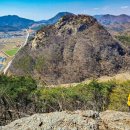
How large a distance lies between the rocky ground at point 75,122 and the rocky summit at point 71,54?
80812 millimetres

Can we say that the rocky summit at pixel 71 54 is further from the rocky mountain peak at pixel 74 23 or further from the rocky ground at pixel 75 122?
the rocky ground at pixel 75 122


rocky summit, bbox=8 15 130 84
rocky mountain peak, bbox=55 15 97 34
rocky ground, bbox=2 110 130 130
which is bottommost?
rocky summit, bbox=8 15 130 84

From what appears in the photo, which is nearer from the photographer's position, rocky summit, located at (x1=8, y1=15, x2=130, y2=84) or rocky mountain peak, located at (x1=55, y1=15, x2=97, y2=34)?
rocky summit, located at (x1=8, y1=15, x2=130, y2=84)

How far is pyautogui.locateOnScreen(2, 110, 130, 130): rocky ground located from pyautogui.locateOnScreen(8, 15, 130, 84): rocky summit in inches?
3182

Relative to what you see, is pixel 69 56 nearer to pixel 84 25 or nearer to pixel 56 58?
pixel 56 58

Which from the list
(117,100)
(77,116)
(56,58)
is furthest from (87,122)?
(56,58)

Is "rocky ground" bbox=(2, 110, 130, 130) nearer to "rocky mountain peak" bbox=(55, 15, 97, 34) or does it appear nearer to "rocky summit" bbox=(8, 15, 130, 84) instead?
"rocky summit" bbox=(8, 15, 130, 84)

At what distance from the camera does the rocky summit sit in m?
91.1

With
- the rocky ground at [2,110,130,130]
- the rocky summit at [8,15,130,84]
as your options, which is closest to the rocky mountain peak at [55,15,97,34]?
the rocky summit at [8,15,130,84]

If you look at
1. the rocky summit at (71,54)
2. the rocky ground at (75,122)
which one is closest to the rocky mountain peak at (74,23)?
the rocky summit at (71,54)

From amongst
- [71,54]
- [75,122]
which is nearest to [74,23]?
[71,54]

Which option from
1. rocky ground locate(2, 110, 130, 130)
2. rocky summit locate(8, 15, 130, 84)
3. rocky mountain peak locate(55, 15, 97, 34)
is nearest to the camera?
rocky ground locate(2, 110, 130, 130)

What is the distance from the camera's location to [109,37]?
325ft

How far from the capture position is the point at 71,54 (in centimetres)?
9419
